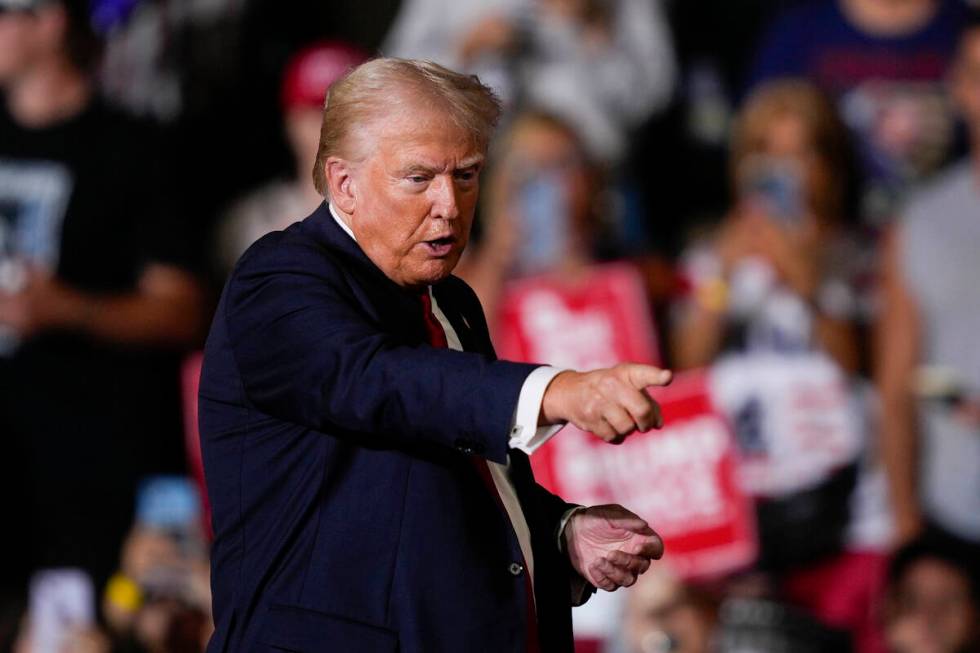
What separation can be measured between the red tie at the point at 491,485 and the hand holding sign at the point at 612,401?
0.39m

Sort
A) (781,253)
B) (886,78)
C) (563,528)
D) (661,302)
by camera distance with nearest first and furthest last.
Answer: (563,528)
(781,253)
(661,302)
(886,78)

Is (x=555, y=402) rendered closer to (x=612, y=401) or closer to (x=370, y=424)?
(x=612, y=401)

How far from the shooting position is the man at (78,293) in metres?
5.75

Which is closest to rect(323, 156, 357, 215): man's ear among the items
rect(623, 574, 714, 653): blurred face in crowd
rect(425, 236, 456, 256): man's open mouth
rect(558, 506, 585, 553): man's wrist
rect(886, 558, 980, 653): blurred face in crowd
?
rect(425, 236, 456, 256): man's open mouth

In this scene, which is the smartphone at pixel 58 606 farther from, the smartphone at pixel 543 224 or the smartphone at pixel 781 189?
the smartphone at pixel 781 189

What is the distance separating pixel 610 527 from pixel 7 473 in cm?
349

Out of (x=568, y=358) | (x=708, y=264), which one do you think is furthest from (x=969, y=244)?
(x=568, y=358)

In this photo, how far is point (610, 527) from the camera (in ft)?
9.24

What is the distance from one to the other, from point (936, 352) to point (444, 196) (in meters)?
3.46

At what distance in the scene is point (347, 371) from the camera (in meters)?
2.46

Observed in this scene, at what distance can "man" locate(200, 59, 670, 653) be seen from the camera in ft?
8.15

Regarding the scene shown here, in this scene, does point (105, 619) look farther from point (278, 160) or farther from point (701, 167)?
point (701, 167)

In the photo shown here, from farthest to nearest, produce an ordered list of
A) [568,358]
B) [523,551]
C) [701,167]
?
[701,167] → [568,358] → [523,551]

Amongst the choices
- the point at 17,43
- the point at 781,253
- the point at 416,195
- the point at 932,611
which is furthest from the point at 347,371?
the point at 17,43
